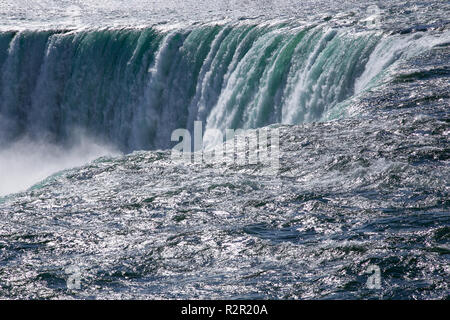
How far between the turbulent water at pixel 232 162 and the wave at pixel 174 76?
2.0 inches

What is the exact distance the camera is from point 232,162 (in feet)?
45.0

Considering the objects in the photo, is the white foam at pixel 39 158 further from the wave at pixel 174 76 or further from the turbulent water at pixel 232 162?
the wave at pixel 174 76

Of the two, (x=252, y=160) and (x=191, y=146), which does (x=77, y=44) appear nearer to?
(x=191, y=146)

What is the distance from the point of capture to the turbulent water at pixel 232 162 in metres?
9.72

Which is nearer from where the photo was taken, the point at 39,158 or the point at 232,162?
the point at 232,162

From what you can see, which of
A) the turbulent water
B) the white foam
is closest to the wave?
the turbulent water

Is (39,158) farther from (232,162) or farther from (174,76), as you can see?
(232,162)

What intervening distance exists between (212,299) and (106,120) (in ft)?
54.2

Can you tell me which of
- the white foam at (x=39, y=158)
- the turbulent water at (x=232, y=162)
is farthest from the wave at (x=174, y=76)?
the white foam at (x=39, y=158)

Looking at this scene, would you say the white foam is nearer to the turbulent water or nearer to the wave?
the turbulent water

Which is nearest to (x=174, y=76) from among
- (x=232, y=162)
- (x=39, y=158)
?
(x=39, y=158)

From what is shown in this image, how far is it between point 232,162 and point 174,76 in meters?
9.96

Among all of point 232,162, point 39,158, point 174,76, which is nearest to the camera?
point 232,162
